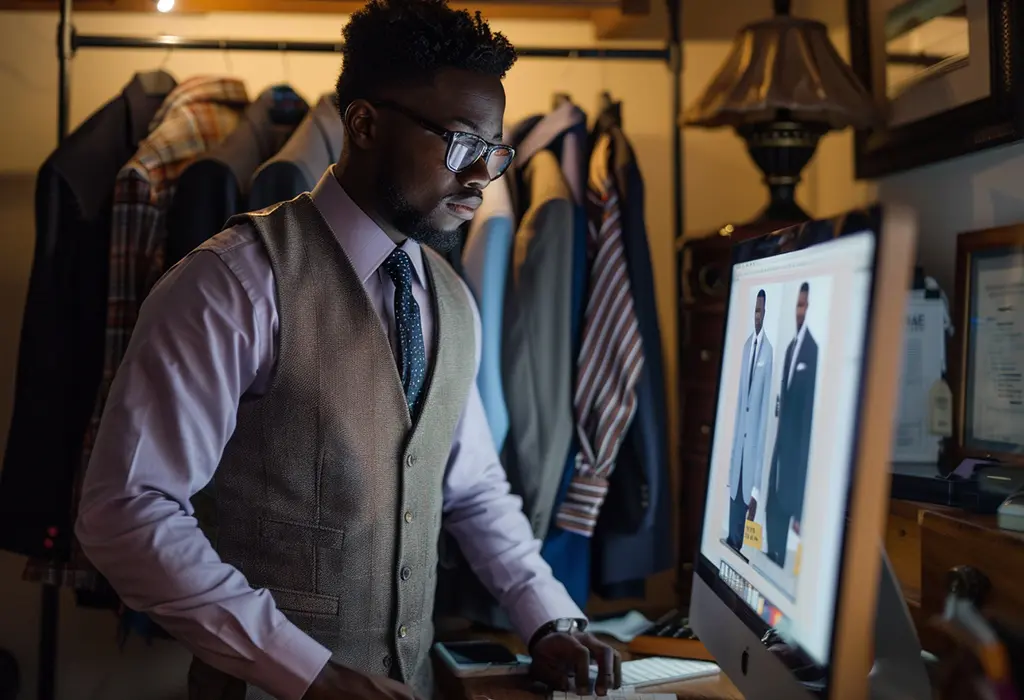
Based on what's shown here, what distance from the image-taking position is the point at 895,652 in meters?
1.03

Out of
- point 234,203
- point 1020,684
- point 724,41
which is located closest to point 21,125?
point 234,203

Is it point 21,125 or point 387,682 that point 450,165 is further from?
point 21,125

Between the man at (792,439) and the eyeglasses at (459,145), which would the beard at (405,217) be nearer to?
the eyeglasses at (459,145)

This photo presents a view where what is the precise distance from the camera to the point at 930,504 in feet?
4.59

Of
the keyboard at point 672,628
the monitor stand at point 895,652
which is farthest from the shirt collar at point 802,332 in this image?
the keyboard at point 672,628

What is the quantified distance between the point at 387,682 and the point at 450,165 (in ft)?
2.17

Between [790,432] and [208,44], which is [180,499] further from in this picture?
[208,44]

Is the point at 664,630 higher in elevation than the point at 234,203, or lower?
lower

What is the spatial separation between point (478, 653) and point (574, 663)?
0.21 meters

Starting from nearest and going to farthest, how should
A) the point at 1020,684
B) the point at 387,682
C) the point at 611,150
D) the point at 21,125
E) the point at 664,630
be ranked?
the point at 1020,684
the point at 387,682
the point at 664,630
the point at 611,150
the point at 21,125

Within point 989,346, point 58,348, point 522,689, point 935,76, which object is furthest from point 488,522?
point 935,76

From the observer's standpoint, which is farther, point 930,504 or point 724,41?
point 724,41

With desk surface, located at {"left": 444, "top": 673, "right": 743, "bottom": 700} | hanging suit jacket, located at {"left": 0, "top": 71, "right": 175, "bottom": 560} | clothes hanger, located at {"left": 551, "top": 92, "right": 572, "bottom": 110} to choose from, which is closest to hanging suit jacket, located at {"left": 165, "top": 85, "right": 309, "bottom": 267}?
hanging suit jacket, located at {"left": 0, "top": 71, "right": 175, "bottom": 560}

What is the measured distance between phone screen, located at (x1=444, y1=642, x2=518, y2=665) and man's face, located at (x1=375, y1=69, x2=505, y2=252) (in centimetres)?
58
